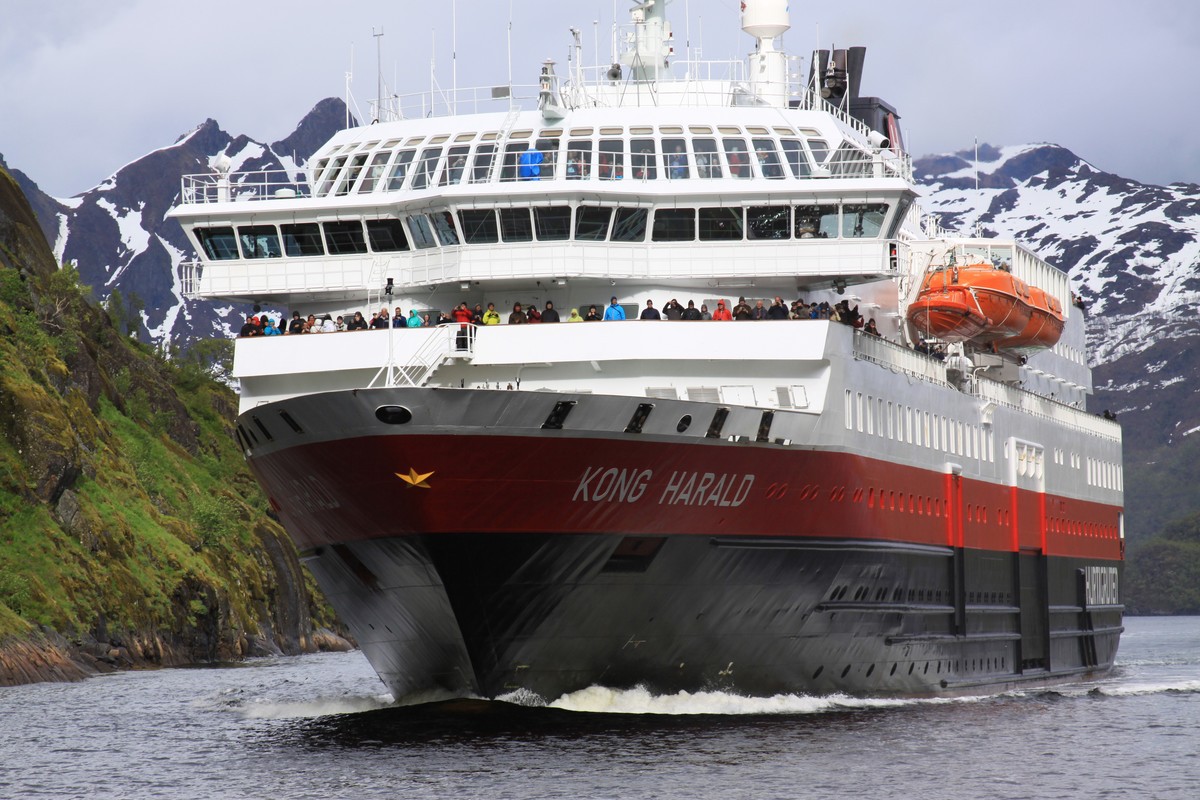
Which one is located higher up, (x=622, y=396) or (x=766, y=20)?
(x=766, y=20)

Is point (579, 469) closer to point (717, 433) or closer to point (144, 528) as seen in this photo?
point (717, 433)

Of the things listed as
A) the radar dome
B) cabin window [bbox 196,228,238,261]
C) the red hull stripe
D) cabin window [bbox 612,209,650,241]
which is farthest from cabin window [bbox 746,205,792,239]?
the radar dome

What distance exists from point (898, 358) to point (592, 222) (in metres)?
7.71

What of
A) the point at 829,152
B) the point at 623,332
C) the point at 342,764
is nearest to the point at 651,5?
the point at 829,152

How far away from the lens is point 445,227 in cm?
3381

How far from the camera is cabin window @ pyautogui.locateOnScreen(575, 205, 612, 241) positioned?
33.3 metres

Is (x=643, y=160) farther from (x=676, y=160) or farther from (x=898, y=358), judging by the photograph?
(x=898, y=358)

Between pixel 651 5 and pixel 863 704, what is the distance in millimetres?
15976

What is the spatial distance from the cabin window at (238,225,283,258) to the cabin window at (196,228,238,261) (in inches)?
7.6

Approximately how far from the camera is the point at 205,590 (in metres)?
71.6

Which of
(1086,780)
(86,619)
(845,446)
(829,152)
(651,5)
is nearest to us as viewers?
(1086,780)

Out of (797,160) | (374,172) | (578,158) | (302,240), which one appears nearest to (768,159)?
(797,160)

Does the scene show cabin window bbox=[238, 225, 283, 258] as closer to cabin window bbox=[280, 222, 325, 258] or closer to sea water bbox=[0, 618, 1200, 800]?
cabin window bbox=[280, 222, 325, 258]

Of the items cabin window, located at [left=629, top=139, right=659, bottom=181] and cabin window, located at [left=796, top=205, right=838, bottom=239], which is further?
cabin window, located at [left=629, top=139, right=659, bottom=181]
